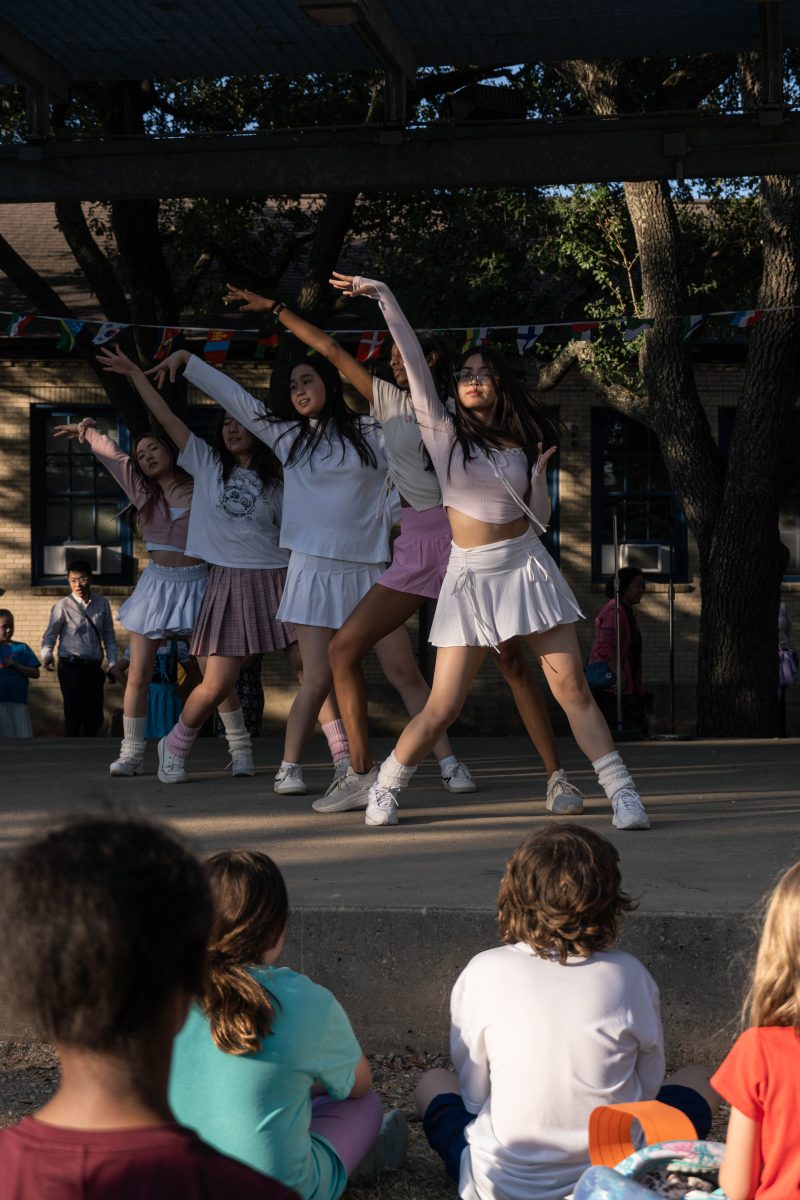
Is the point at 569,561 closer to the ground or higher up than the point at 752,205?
closer to the ground

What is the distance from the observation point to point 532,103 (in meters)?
13.8

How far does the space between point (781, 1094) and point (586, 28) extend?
5.67 m

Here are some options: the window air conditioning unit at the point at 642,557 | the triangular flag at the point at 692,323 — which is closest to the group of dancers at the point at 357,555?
the triangular flag at the point at 692,323

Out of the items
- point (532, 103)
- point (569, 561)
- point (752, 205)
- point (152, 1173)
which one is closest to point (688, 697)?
point (569, 561)

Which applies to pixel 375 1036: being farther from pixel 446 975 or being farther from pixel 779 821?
pixel 779 821

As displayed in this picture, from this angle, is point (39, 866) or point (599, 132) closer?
point (39, 866)

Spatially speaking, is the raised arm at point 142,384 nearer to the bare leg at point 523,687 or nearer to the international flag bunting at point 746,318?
the bare leg at point 523,687

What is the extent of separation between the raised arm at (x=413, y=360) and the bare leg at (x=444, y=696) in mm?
887

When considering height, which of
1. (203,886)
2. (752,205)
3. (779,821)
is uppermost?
(752,205)

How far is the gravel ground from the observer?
345 cm

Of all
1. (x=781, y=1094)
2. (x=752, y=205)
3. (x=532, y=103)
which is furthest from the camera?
(x=752, y=205)

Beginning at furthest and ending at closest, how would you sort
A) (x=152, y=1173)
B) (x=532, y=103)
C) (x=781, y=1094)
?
(x=532, y=103) < (x=781, y=1094) < (x=152, y=1173)

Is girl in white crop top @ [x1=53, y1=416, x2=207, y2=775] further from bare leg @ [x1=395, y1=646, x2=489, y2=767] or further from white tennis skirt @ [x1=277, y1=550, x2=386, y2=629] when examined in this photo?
bare leg @ [x1=395, y1=646, x2=489, y2=767]

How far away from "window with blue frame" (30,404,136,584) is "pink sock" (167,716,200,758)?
38.7 ft
